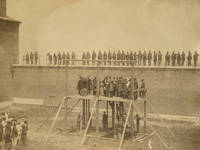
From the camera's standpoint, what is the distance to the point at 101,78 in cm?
1720

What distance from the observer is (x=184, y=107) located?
581 inches

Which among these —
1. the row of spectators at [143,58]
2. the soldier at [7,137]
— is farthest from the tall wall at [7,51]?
the soldier at [7,137]

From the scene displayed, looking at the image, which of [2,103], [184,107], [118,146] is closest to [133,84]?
[118,146]

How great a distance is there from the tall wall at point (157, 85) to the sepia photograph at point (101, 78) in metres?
0.05

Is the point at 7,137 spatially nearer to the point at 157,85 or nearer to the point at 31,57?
the point at 157,85

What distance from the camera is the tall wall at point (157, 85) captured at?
14664 mm

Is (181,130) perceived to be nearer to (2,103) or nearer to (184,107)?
(184,107)

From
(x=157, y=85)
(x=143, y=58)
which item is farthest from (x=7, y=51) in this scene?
(x=157, y=85)

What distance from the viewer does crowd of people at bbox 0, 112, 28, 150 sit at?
8.84 meters

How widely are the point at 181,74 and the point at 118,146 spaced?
6.44 m

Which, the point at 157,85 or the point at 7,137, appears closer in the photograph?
the point at 7,137

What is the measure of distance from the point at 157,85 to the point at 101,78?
3.21 m

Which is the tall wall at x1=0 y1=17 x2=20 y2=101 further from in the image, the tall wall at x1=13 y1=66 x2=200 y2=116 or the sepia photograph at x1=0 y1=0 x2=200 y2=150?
the tall wall at x1=13 y1=66 x2=200 y2=116

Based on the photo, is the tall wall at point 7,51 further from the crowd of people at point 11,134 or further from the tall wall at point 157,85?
the crowd of people at point 11,134
